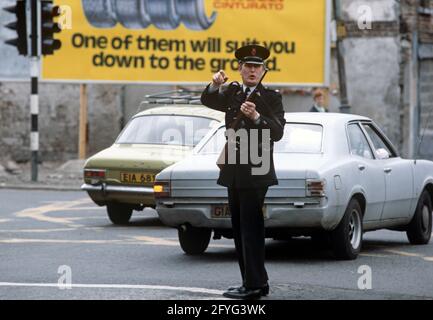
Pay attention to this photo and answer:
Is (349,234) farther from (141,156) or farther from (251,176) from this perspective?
(141,156)

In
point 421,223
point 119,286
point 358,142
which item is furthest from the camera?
point 421,223

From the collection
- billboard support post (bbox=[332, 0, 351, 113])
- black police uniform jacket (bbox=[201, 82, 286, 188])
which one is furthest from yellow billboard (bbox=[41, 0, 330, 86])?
black police uniform jacket (bbox=[201, 82, 286, 188])

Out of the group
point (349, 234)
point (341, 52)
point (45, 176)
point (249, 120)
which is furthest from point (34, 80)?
point (249, 120)

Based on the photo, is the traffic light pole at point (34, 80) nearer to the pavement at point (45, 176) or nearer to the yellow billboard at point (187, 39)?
the pavement at point (45, 176)

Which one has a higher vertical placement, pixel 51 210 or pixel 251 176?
pixel 251 176

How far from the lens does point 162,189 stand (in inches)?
508

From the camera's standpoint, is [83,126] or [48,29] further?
[83,126]

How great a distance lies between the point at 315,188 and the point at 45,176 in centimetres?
1658

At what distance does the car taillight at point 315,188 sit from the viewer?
12172 millimetres

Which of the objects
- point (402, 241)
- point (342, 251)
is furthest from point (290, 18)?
point (342, 251)

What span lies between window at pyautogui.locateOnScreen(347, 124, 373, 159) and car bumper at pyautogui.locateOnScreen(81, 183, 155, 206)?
3508mm

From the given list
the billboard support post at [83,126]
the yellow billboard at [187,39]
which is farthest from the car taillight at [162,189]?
the yellow billboard at [187,39]
